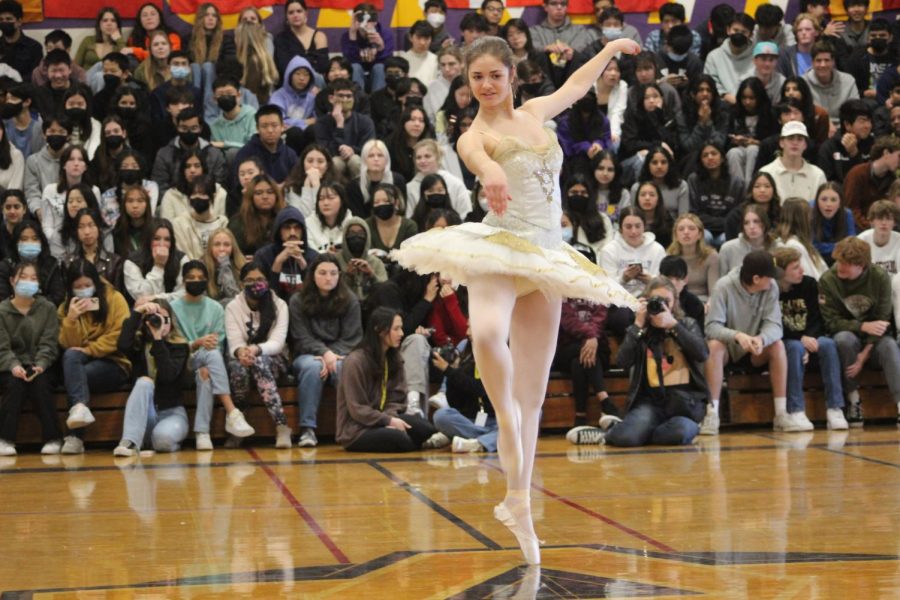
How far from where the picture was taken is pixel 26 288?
876cm

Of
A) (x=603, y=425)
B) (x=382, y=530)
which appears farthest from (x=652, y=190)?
(x=382, y=530)

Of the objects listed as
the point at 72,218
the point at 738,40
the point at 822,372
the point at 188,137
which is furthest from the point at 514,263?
the point at 738,40

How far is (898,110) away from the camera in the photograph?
11594 millimetres

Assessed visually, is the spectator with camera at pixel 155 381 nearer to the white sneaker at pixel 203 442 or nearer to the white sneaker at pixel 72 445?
the white sneaker at pixel 203 442

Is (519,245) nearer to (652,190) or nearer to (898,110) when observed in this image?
(652,190)

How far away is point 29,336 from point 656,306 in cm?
422

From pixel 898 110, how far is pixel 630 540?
7.60 meters

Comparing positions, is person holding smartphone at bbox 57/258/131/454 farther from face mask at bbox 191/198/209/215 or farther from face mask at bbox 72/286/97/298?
face mask at bbox 191/198/209/215

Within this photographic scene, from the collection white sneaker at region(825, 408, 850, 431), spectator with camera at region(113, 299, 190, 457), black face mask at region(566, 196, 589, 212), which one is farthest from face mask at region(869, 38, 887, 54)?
spectator with camera at region(113, 299, 190, 457)

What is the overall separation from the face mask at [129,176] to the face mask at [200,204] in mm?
586

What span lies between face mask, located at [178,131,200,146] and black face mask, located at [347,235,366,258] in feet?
6.72

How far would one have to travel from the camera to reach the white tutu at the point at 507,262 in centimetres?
472

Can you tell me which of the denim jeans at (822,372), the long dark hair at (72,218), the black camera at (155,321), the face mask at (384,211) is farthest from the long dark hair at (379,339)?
the denim jeans at (822,372)

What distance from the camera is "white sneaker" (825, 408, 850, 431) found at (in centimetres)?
923
